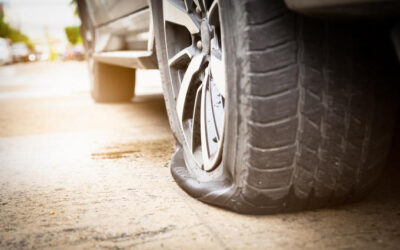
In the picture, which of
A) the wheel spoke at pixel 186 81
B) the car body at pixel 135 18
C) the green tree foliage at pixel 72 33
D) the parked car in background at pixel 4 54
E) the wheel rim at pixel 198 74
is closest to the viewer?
the car body at pixel 135 18

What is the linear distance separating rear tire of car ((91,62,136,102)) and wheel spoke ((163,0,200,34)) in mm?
2699

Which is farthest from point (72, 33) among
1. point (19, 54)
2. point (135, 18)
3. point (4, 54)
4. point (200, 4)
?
point (200, 4)

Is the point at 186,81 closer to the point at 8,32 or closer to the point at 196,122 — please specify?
the point at 196,122

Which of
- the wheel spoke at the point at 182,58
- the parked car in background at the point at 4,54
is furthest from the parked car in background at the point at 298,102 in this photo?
the parked car in background at the point at 4,54

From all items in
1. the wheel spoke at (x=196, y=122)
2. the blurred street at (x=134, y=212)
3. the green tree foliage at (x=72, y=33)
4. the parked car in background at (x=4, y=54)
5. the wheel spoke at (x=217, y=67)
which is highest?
the wheel spoke at (x=217, y=67)

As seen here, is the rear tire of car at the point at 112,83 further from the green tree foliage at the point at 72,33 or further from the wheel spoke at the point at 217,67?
the green tree foliage at the point at 72,33

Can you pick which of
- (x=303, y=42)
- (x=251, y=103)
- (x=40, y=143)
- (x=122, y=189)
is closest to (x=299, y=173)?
(x=251, y=103)

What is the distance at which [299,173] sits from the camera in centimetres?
133

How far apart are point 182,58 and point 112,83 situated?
10.1ft

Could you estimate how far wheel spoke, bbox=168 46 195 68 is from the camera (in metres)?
1.85

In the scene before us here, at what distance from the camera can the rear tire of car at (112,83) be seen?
460 centimetres

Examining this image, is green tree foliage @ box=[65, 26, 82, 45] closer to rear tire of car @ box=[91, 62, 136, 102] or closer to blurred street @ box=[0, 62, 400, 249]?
rear tire of car @ box=[91, 62, 136, 102]

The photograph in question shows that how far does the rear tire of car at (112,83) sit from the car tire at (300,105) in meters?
3.42

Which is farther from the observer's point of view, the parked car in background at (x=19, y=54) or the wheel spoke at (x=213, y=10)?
the parked car in background at (x=19, y=54)
